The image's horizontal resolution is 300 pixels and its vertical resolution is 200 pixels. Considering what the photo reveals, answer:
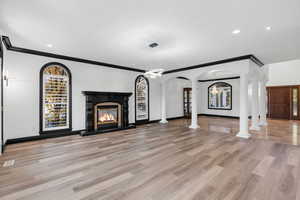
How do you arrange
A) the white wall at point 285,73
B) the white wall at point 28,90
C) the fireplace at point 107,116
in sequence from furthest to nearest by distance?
the white wall at point 285,73 → the fireplace at point 107,116 → the white wall at point 28,90

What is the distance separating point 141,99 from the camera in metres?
7.45

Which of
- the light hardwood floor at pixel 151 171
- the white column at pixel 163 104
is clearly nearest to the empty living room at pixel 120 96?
the light hardwood floor at pixel 151 171

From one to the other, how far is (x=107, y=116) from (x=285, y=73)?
11040 millimetres

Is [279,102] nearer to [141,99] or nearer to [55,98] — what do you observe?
[141,99]

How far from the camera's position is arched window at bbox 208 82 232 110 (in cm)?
965

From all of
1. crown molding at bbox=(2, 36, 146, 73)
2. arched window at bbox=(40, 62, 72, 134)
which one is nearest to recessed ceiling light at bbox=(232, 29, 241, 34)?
crown molding at bbox=(2, 36, 146, 73)

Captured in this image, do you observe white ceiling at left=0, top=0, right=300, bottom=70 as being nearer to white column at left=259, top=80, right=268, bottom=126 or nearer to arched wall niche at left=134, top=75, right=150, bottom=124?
arched wall niche at left=134, top=75, right=150, bottom=124

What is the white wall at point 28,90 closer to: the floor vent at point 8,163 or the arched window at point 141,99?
the floor vent at point 8,163

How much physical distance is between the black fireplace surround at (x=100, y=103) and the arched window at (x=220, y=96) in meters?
7.01

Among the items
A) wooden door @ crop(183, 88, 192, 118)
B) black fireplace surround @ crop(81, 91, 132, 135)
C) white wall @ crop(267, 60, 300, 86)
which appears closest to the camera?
black fireplace surround @ crop(81, 91, 132, 135)

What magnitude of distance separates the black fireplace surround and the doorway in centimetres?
955

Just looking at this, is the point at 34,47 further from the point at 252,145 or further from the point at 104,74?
the point at 252,145

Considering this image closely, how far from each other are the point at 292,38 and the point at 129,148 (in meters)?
5.21

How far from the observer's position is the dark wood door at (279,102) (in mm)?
8625
